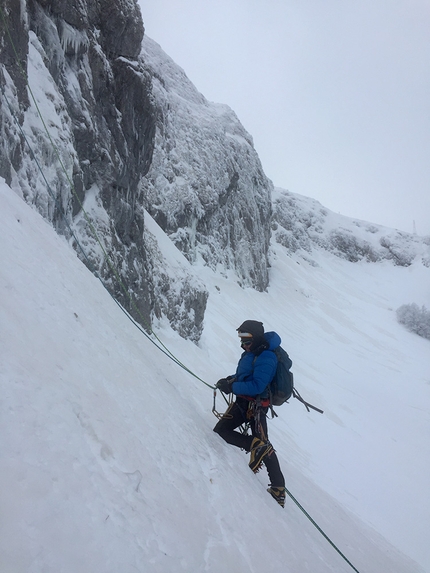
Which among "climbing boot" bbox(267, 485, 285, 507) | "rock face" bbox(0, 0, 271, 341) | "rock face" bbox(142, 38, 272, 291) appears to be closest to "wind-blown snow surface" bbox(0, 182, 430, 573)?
"climbing boot" bbox(267, 485, 285, 507)

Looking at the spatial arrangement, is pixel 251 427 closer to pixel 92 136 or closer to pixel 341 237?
pixel 92 136

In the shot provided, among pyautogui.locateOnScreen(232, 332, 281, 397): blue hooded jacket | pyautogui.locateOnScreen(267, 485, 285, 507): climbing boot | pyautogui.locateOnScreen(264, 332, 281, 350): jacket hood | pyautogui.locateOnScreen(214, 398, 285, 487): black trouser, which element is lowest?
pyautogui.locateOnScreen(267, 485, 285, 507): climbing boot

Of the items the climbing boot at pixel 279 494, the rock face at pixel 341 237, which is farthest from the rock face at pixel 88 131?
the rock face at pixel 341 237

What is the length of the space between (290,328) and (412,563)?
2646 cm

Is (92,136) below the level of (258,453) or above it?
above

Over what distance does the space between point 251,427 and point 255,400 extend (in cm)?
51

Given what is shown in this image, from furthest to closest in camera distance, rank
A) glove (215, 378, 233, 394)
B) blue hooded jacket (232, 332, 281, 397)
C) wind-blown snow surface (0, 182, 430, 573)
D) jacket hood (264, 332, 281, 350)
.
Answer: glove (215, 378, 233, 394)
jacket hood (264, 332, 281, 350)
blue hooded jacket (232, 332, 281, 397)
wind-blown snow surface (0, 182, 430, 573)

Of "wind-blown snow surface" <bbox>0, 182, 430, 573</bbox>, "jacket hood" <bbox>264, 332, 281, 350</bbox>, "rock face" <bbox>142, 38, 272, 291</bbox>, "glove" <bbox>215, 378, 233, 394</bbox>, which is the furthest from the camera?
"rock face" <bbox>142, 38, 272, 291</bbox>

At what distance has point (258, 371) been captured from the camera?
4.36m

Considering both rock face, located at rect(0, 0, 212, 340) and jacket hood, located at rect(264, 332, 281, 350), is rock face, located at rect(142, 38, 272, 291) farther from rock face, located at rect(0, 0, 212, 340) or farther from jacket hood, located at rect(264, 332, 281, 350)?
jacket hood, located at rect(264, 332, 281, 350)

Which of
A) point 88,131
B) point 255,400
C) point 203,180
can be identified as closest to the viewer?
point 255,400

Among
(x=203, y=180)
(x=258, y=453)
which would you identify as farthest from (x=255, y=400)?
(x=203, y=180)

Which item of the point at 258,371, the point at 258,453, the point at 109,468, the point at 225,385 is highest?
the point at 258,371

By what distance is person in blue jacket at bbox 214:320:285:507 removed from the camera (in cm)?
439
